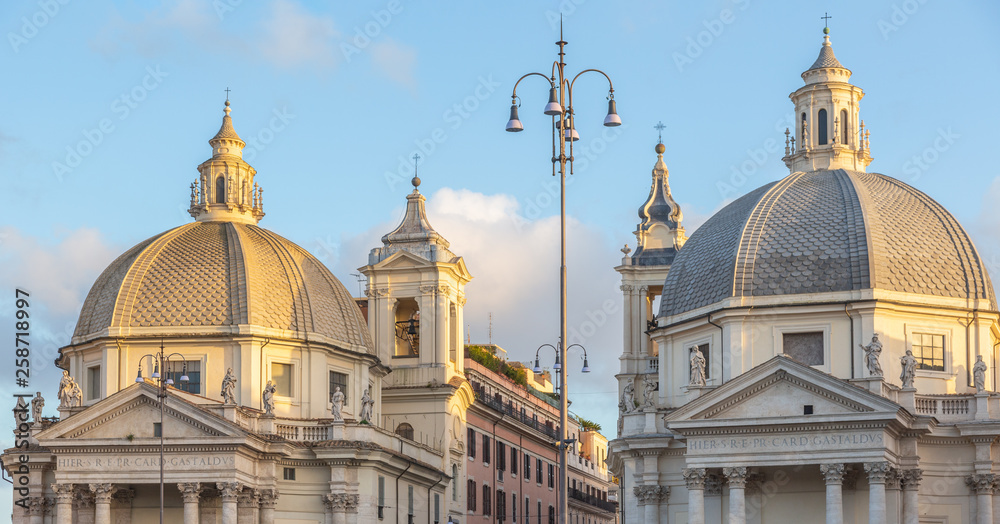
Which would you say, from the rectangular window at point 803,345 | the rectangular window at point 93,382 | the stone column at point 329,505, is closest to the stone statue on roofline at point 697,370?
the rectangular window at point 803,345

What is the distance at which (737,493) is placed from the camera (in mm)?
61281

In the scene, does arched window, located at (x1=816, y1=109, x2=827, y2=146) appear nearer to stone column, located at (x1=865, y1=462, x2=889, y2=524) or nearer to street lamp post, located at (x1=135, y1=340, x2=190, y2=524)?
stone column, located at (x1=865, y1=462, x2=889, y2=524)

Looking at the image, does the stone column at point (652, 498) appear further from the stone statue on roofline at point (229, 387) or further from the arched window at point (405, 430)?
the arched window at point (405, 430)

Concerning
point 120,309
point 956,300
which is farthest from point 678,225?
point 120,309

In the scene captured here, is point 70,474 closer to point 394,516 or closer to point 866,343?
point 394,516

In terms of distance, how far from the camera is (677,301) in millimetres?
69312

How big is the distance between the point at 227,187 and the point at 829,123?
27.4m

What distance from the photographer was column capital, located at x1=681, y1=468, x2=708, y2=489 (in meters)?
62.0

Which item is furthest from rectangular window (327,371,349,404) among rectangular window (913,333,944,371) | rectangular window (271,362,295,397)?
rectangular window (913,333,944,371)

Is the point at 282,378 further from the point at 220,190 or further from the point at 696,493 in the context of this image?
the point at 696,493

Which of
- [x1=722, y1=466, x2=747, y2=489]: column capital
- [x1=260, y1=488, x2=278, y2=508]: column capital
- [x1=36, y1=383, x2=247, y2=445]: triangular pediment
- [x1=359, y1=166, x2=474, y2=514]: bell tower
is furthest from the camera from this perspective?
[x1=359, y1=166, x2=474, y2=514]: bell tower

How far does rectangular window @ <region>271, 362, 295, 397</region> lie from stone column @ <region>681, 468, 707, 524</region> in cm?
1894

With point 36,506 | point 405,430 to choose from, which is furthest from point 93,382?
point 405,430

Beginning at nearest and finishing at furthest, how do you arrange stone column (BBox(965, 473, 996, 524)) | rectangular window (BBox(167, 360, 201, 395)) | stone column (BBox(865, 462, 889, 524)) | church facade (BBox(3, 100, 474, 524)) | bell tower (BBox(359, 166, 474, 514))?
stone column (BBox(865, 462, 889, 524)) → stone column (BBox(965, 473, 996, 524)) → church facade (BBox(3, 100, 474, 524)) → rectangular window (BBox(167, 360, 201, 395)) → bell tower (BBox(359, 166, 474, 514))
